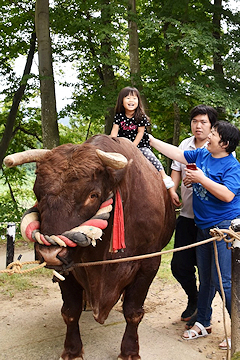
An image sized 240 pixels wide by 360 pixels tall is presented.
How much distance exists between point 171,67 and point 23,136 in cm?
718

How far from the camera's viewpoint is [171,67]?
36.1 ft

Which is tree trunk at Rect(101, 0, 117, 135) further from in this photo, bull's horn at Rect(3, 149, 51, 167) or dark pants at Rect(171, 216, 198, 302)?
bull's horn at Rect(3, 149, 51, 167)

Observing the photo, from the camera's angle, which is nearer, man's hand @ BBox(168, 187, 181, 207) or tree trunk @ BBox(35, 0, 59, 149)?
man's hand @ BBox(168, 187, 181, 207)

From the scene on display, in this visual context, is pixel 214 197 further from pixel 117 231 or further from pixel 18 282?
pixel 18 282

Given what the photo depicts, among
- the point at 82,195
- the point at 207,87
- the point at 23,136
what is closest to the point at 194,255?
the point at 82,195

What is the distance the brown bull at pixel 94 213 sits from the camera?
2758mm

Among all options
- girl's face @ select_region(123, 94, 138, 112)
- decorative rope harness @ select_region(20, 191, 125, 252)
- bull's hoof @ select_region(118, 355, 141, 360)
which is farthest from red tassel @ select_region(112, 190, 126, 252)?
girl's face @ select_region(123, 94, 138, 112)

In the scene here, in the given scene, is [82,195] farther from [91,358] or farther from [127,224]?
[91,358]

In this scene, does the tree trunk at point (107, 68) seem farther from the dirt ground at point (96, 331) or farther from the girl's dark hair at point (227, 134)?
the girl's dark hair at point (227, 134)

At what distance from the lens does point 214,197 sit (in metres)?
3.81

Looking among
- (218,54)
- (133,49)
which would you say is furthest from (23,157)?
(218,54)

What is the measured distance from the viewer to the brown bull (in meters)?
2.76

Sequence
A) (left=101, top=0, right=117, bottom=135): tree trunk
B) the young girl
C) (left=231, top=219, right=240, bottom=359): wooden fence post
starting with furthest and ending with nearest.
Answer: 1. (left=101, top=0, right=117, bottom=135): tree trunk
2. the young girl
3. (left=231, top=219, right=240, bottom=359): wooden fence post

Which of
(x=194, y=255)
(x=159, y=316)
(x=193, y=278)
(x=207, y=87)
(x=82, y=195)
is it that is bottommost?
(x=159, y=316)
